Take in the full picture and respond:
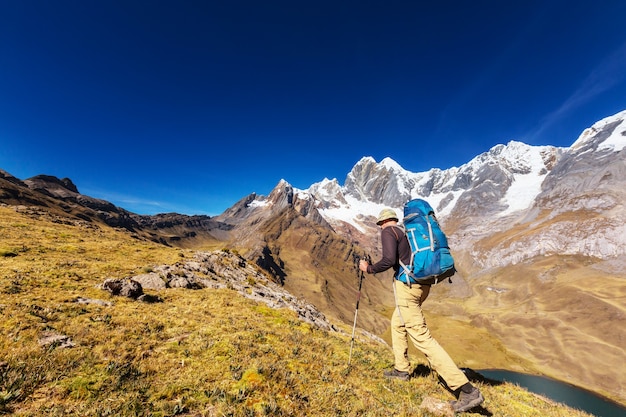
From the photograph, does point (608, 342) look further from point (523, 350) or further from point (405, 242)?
point (405, 242)

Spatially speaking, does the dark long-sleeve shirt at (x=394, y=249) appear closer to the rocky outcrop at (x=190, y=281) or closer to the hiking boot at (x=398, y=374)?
the hiking boot at (x=398, y=374)

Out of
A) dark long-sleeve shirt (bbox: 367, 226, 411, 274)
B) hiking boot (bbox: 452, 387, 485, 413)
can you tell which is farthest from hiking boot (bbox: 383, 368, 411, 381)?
dark long-sleeve shirt (bbox: 367, 226, 411, 274)

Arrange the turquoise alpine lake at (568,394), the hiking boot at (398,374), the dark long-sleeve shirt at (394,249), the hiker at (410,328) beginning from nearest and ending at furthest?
the hiker at (410,328) < the dark long-sleeve shirt at (394,249) < the hiking boot at (398,374) < the turquoise alpine lake at (568,394)

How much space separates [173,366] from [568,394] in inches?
7021

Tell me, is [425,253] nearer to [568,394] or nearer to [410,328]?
[410,328]

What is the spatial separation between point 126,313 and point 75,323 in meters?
2.07

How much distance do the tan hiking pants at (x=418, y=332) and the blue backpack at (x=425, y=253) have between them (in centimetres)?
40

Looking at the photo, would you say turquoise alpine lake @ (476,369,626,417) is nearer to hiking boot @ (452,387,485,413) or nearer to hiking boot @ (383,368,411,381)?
hiking boot @ (383,368,411,381)

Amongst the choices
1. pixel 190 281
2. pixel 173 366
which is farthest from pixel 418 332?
pixel 190 281

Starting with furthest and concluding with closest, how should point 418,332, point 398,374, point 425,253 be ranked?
point 398,374 → point 418,332 → point 425,253

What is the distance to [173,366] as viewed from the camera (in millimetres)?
7574

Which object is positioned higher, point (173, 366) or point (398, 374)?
point (173, 366)

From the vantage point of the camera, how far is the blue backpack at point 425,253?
8.22m

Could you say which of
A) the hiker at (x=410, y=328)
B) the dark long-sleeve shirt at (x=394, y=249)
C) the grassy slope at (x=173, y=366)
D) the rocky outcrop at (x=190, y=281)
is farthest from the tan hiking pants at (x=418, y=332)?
the rocky outcrop at (x=190, y=281)
